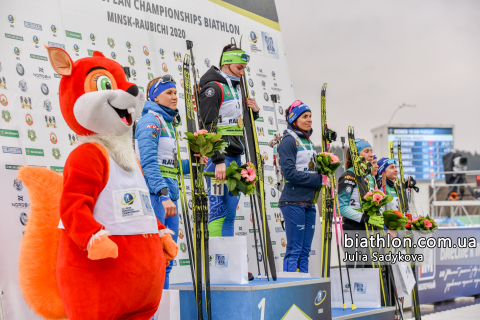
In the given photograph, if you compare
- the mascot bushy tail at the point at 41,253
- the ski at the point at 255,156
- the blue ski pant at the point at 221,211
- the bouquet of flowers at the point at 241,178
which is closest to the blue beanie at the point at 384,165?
the ski at the point at 255,156

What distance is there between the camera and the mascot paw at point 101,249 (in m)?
1.72

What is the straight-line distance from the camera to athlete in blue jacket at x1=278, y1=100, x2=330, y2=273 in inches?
145

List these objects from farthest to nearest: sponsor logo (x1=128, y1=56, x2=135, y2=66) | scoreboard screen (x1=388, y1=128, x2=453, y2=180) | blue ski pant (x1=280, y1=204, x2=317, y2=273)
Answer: scoreboard screen (x1=388, y1=128, x2=453, y2=180) < sponsor logo (x1=128, y1=56, x2=135, y2=66) < blue ski pant (x1=280, y1=204, x2=317, y2=273)

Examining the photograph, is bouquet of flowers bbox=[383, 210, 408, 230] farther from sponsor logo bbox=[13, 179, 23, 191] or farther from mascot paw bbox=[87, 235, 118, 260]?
mascot paw bbox=[87, 235, 118, 260]

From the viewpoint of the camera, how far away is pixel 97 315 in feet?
5.96

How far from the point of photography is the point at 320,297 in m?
3.36

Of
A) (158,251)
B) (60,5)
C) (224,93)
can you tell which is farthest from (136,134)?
(60,5)

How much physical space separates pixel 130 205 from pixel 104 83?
506 mm

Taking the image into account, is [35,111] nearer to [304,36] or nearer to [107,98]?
[107,98]

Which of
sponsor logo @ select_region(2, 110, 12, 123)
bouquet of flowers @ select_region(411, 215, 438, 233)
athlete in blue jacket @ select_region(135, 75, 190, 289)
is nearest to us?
athlete in blue jacket @ select_region(135, 75, 190, 289)

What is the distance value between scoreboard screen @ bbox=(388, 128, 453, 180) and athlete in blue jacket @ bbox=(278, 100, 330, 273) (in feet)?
37.2

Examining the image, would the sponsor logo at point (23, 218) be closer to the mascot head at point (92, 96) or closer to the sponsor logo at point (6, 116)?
the sponsor logo at point (6, 116)

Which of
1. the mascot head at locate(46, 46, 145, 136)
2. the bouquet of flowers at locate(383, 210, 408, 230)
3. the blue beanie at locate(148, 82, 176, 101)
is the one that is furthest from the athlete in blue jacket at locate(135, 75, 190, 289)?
the bouquet of flowers at locate(383, 210, 408, 230)

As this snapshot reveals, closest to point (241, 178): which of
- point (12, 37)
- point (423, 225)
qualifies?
point (12, 37)
